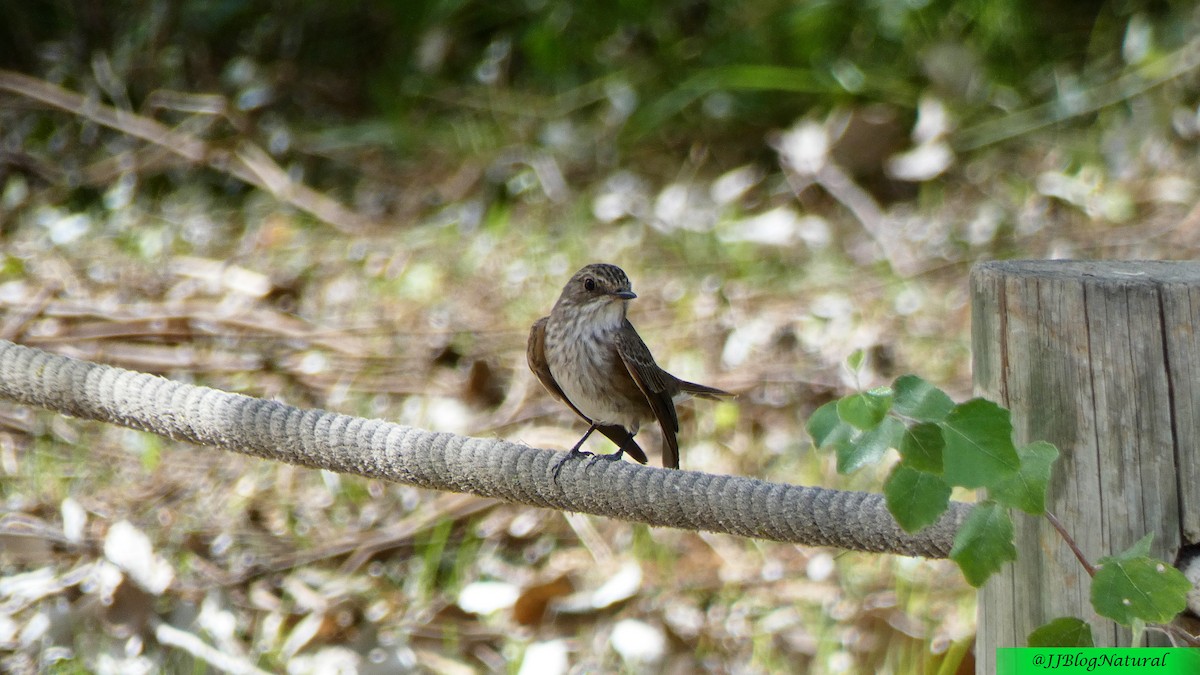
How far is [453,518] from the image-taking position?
4559 millimetres

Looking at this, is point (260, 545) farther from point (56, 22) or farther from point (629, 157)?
point (56, 22)

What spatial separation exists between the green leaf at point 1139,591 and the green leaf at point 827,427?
17.5 inches

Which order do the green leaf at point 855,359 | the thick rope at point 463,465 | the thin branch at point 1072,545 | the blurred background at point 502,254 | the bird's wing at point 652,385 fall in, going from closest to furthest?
1. the green leaf at point 855,359
2. the thin branch at point 1072,545
3. the thick rope at point 463,465
4. the bird's wing at point 652,385
5. the blurred background at point 502,254

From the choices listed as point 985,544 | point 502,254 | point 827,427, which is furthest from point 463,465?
point 502,254

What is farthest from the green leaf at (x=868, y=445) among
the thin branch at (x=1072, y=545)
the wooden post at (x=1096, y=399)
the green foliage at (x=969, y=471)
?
the wooden post at (x=1096, y=399)

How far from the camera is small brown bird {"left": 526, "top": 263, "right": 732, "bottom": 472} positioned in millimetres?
3729

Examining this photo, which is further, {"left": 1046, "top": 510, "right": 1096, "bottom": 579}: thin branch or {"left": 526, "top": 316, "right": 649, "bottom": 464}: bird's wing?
{"left": 526, "top": 316, "right": 649, "bottom": 464}: bird's wing

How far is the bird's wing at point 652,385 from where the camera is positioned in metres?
3.60

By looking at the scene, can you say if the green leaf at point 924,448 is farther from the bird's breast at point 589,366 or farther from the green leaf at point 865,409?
the bird's breast at point 589,366

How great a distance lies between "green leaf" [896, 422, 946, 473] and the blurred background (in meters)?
1.80

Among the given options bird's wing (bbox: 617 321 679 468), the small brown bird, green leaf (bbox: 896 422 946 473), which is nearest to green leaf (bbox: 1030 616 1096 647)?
green leaf (bbox: 896 422 946 473)

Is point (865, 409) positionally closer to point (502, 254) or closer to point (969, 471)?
point (969, 471)

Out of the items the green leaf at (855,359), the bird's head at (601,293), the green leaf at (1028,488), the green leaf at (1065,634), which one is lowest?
the green leaf at (1065,634)

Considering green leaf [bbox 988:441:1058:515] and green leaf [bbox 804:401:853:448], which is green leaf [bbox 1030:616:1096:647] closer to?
green leaf [bbox 988:441:1058:515]
